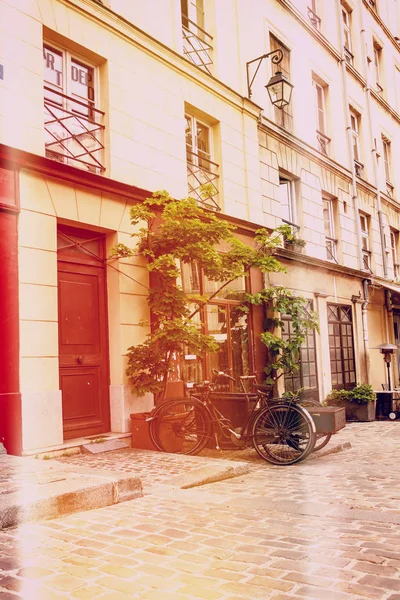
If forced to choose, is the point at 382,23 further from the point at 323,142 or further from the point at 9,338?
the point at 9,338

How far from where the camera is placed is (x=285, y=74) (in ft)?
44.1

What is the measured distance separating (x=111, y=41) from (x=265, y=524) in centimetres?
709

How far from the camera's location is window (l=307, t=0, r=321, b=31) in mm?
14688

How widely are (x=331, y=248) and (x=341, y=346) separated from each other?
102 inches

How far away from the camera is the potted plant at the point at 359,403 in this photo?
477 inches

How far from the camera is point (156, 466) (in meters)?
6.22

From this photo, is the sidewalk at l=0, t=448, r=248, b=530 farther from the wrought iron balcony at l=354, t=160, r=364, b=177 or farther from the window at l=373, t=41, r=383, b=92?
the window at l=373, t=41, r=383, b=92

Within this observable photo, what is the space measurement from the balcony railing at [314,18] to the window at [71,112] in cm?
870

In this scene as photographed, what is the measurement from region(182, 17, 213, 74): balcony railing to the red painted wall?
5.45 meters

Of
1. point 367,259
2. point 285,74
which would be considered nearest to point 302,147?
point 285,74

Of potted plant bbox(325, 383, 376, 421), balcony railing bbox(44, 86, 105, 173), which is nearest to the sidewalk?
balcony railing bbox(44, 86, 105, 173)

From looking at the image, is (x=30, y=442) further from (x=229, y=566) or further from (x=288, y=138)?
(x=288, y=138)

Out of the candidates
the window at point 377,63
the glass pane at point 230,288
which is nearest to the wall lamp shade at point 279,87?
the glass pane at point 230,288

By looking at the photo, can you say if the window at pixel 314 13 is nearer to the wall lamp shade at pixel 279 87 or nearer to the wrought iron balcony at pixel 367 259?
the wall lamp shade at pixel 279 87
